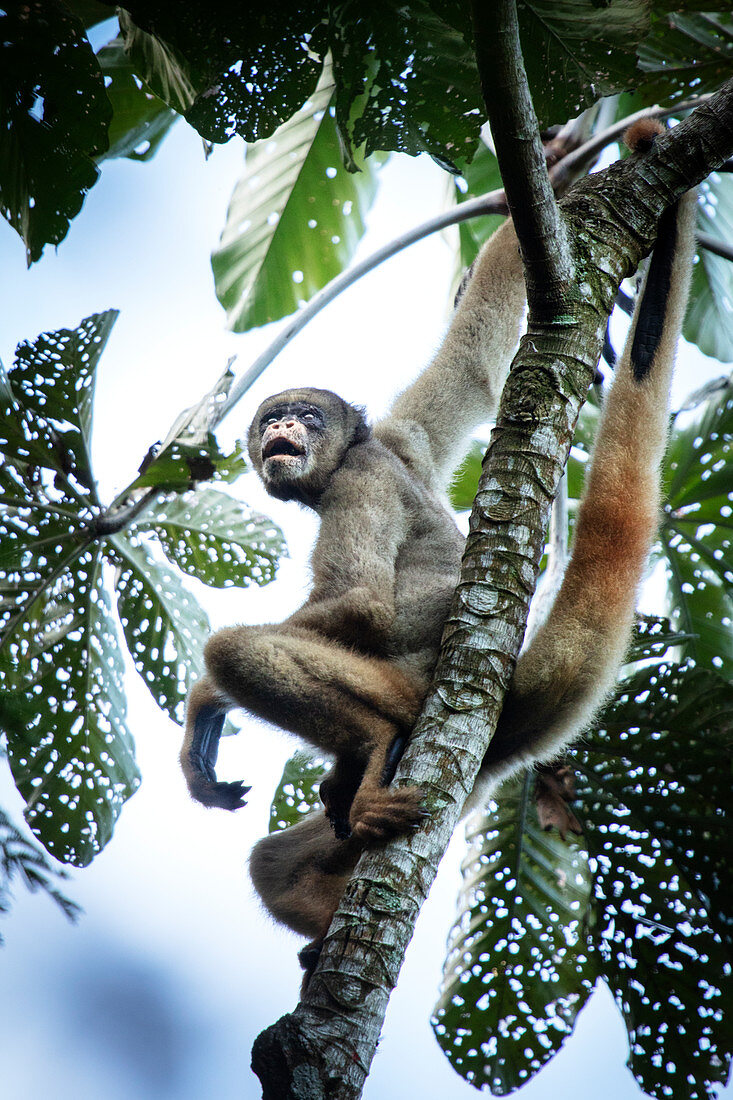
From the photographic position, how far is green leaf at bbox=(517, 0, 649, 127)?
3.21m

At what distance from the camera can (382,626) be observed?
3.30m

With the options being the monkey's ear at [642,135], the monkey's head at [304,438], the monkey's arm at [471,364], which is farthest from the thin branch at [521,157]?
the monkey's arm at [471,364]

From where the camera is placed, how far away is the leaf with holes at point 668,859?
3.42 m

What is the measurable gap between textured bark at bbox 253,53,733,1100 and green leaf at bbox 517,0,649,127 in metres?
0.30

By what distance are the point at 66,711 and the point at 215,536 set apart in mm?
1118

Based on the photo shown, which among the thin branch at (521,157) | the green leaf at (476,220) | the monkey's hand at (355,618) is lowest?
the monkey's hand at (355,618)

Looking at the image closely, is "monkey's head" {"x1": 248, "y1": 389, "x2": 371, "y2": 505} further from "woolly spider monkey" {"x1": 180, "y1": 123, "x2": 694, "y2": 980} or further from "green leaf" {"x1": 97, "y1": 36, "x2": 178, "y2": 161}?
"green leaf" {"x1": 97, "y1": 36, "x2": 178, "y2": 161}

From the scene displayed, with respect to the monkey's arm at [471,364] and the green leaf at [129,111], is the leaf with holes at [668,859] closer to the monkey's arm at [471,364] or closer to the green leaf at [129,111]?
the monkey's arm at [471,364]

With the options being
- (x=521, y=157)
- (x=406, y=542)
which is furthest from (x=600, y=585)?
(x=521, y=157)

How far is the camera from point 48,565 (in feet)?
13.8

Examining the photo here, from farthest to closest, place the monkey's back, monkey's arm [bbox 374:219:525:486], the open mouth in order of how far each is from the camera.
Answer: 1. monkey's arm [bbox 374:219:525:486]
2. the open mouth
3. the monkey's back

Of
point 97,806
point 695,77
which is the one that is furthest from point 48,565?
point 695,77

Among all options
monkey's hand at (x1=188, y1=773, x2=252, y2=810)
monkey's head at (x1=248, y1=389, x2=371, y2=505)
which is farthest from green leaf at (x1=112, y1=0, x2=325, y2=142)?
monkey's hand at (x1=188, y1=773, x2=252, y2=810)

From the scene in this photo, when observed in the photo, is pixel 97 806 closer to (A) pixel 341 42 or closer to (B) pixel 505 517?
(B) pixel 505 517
